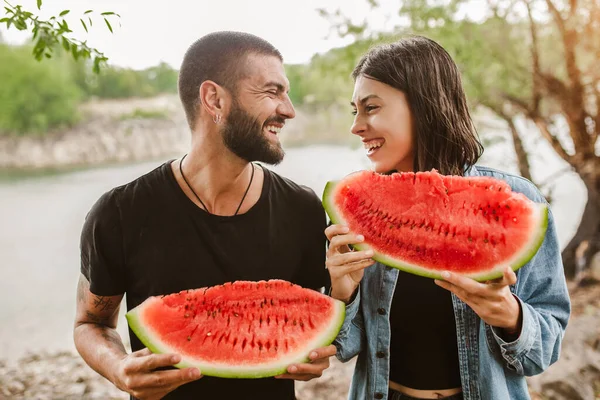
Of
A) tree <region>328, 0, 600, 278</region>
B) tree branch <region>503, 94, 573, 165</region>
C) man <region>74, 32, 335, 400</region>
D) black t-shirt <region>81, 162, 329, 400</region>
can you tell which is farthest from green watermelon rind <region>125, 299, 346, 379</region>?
tree branch <region>503, 94, 573, 165</region>

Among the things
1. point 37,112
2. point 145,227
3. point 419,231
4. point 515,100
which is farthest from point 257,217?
point 37,112

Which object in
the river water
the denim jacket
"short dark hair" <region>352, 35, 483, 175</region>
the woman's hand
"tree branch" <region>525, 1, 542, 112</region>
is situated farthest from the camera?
the river water

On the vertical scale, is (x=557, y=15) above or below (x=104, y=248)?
above

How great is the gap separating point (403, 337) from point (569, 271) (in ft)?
19.5

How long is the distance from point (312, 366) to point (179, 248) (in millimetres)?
695

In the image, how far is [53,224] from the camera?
10344 mm

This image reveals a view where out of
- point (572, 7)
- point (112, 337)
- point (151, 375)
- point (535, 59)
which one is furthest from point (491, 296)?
point (572, 7)

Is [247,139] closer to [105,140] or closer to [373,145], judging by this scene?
[373,145]

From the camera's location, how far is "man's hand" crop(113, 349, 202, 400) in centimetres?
125

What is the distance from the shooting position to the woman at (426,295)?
1449mm

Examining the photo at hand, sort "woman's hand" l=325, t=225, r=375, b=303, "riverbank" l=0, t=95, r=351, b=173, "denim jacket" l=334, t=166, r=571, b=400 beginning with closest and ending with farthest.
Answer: "woman's hand" l=325, t=225, r=375, b=303 → "denim jacket" l=334, t=166, r=571, b=400 → "riverbank" l=0, t=95, r=351, b=173

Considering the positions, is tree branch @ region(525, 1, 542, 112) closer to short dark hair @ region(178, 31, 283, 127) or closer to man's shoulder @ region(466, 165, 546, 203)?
man's shoulder @ region(466, 165, 546, 203)

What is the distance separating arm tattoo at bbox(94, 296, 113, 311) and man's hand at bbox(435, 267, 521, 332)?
4.28ft

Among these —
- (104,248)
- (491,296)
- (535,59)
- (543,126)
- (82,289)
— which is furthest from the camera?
(543,126)
